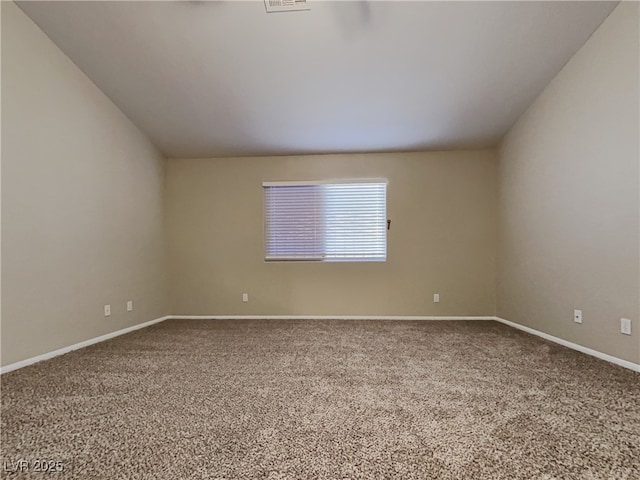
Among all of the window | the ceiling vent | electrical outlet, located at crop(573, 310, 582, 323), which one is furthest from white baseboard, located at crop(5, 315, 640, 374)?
the ceiling vent

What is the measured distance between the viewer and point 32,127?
9.16 feet

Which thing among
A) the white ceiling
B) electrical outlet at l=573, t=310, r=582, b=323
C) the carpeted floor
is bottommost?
the carpeted floor

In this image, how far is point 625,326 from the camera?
2508mm

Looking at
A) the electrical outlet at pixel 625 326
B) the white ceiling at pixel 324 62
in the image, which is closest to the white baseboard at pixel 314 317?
the electrical outlet at pixel 625 326

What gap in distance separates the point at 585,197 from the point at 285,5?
2947 mm

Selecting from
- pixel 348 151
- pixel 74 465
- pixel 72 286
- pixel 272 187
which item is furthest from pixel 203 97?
pixel 74 465

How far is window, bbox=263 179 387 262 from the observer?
185 inches

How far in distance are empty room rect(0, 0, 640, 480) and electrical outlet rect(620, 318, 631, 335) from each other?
12 millimetres

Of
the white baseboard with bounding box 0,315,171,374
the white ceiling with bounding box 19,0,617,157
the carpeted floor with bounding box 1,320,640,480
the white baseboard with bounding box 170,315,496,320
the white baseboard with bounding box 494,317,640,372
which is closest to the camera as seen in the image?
the carpeted floor with bounding box 1,320,640,480

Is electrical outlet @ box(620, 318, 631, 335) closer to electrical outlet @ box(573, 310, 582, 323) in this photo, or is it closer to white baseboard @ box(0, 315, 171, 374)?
electrical outlet @ box(573, 310, 582, 323)

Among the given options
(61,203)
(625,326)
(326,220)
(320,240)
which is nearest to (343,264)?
(320,240)

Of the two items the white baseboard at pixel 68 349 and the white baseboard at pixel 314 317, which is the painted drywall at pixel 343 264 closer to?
the white baseboard at pixel 314 317

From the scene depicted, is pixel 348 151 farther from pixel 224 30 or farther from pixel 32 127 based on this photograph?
pixel 32 127

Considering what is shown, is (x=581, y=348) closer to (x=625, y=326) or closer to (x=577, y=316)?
(x=577, y=316)
